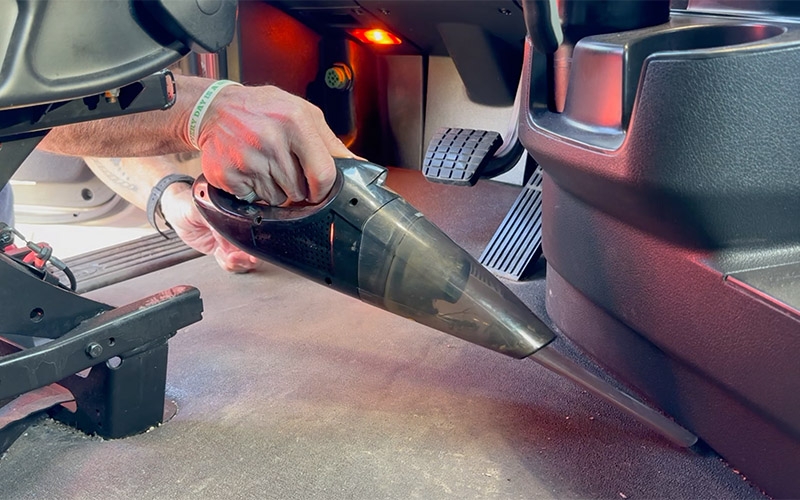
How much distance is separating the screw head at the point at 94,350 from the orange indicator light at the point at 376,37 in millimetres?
1214

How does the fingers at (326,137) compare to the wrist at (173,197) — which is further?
the wrist at (173,197)

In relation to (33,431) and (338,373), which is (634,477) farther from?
(33,431)

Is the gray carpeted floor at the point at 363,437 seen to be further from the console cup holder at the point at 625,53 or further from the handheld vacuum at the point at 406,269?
A: the console cup holder at the point at 625,53

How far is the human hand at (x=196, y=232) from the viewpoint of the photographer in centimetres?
119

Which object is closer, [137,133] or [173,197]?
[137,133]

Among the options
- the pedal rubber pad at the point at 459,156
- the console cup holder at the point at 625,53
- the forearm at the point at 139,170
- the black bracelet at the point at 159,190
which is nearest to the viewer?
the console cup holder at the point at 625,53

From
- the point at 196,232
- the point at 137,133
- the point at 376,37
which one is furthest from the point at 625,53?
the point at 376,37

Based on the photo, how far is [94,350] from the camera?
679 mm

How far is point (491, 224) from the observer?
4.64 ft

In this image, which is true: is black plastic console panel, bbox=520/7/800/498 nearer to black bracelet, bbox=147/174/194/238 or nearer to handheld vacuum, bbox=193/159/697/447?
handheld vacuum, bbox=193/159/697/447

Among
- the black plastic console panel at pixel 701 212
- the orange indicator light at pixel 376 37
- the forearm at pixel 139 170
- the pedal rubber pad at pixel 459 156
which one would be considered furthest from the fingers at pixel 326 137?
the orange indicator light at pixel 376 37

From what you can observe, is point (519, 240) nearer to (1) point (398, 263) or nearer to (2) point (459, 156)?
(2) point (459, 156)

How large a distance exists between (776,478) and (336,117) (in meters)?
1.48

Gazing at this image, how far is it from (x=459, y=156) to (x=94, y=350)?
0.72 m
